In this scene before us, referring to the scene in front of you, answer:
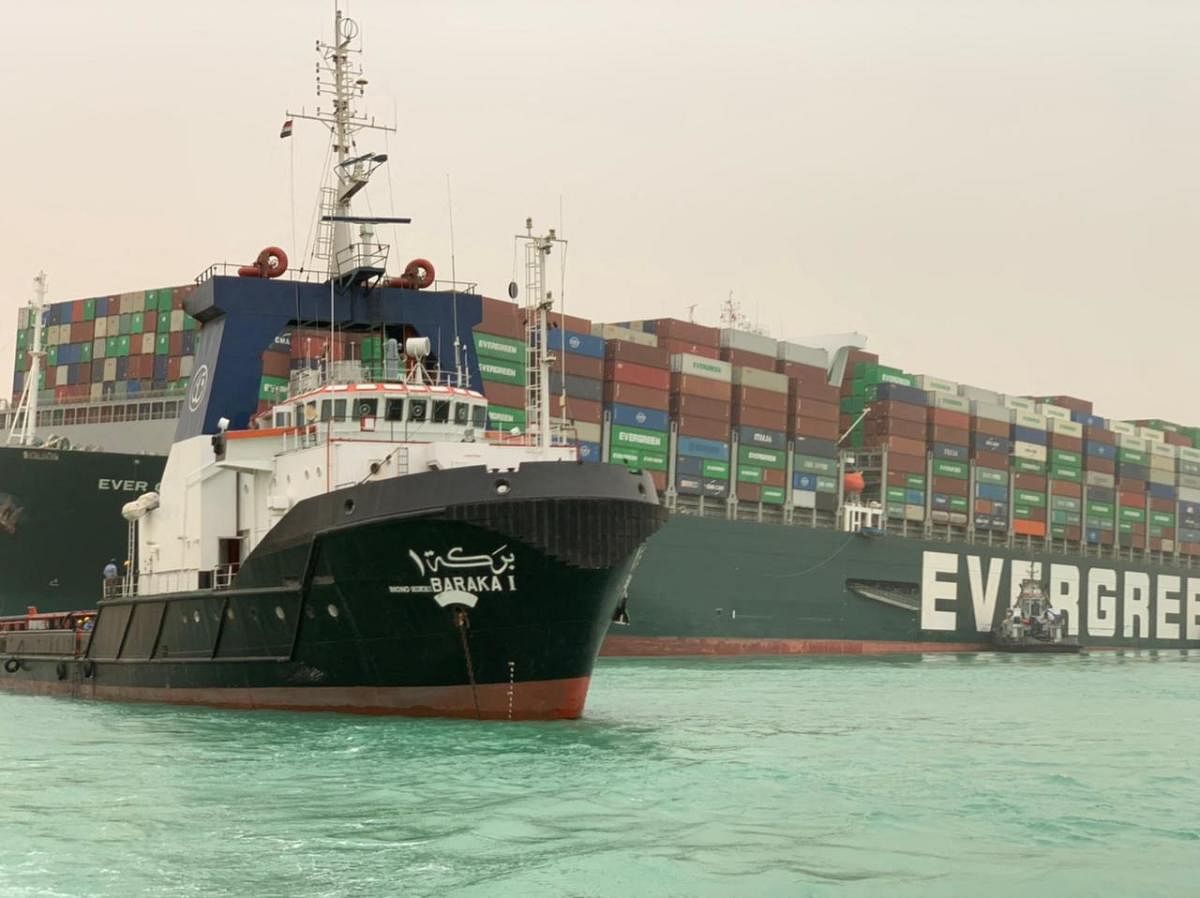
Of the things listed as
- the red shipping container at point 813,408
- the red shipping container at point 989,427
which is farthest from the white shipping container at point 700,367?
the red shipping container at point 989,427

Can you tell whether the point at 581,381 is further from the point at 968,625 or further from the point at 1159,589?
the point at 1159,589

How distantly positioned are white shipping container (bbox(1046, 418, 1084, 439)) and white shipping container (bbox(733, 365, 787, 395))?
16230 mm

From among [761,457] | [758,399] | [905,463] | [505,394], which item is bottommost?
[761,457]

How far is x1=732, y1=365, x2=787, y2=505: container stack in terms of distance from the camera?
1903 inches

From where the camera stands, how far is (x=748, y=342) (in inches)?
2009

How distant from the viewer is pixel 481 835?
39.5 ft

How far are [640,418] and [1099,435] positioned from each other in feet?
84.4

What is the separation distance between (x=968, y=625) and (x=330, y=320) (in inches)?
1427

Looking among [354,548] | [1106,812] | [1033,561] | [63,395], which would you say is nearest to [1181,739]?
[1106,812]

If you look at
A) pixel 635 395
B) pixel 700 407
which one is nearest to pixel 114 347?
pixel 635 395

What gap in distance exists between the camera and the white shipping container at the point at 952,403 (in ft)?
184

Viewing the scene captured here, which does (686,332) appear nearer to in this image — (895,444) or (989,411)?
(895,444)

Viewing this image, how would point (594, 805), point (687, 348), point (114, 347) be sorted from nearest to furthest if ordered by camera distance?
point (594, 805) → point (114, 347) → point (687, 348)

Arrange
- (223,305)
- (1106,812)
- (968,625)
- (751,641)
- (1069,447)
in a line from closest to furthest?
(1106,812)
(223,305)
(751,641)
(968,625)
(1069,447)
